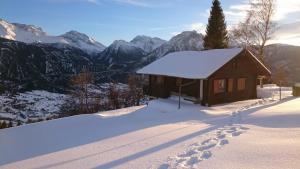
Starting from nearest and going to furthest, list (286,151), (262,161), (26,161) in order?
(262,161) < (286,151) < (26,161)

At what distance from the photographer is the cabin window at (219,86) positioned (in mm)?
27375

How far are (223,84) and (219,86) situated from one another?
0.63 m

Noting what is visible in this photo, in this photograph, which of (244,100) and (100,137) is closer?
(100,137)

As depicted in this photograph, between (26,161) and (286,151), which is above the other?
(286,151)

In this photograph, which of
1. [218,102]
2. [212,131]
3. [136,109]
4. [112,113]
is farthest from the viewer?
[218,102]

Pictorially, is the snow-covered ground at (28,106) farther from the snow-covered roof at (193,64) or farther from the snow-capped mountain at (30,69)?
the snow-covered roof at (193,64)

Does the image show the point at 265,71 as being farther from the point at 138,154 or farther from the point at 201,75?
the point at 138,154

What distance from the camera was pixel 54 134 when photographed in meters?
17.3

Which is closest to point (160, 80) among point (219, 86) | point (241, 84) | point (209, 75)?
point (219, 86)

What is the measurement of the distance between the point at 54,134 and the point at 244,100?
19.3 m

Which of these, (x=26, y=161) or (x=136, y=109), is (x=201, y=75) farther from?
(x=26, y=161)

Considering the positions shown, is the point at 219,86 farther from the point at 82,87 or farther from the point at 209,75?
the point at 82,87

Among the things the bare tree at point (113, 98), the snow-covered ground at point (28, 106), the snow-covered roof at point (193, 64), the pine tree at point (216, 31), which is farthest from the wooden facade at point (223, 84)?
the snow-covered ground at point (28, 106)

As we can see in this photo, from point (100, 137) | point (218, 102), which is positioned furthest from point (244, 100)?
point (100, 137)
